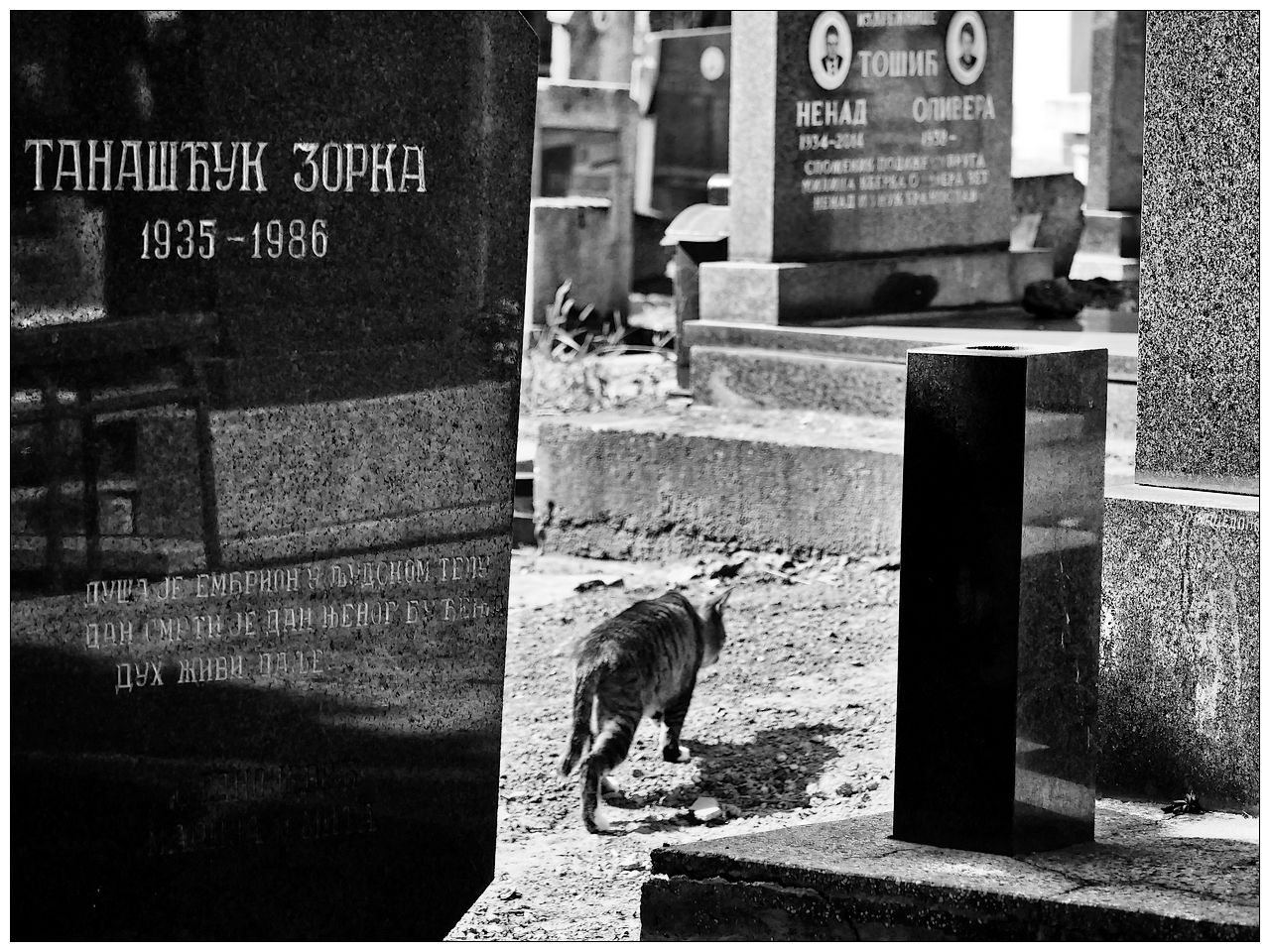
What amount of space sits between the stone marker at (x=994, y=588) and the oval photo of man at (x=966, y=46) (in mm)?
5096

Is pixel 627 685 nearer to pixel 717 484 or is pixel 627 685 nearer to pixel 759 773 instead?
pixel 759 773

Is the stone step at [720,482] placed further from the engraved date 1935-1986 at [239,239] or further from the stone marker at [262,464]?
the engraved date 1935-1986 at [239,239]

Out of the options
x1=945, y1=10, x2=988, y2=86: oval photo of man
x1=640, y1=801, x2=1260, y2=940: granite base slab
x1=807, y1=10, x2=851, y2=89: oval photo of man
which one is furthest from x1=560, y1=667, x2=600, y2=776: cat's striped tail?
x1=945, y1=10, x2=988, y2=86: oval photo of man

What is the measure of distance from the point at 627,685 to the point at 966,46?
4.58 meters

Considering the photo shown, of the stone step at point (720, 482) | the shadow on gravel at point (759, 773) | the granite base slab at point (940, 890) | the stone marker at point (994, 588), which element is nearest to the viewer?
the granite base slab at point (940, 890)

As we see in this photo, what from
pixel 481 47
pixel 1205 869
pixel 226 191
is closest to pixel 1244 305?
pixel 1205 869

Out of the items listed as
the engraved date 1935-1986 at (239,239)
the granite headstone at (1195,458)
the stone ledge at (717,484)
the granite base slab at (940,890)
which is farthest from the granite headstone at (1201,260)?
the stone ledge at (717,484)

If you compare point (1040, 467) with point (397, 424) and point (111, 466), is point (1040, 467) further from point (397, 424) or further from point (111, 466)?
point (111, 466)

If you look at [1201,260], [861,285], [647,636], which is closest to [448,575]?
[647,636]

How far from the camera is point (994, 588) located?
11.1 ft

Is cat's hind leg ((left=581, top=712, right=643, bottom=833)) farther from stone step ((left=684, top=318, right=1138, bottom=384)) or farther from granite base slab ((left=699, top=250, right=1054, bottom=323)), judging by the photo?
granite base slab ((left=699, top=250, right=1054, bottom=323))

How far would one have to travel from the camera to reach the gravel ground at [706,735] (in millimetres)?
4359

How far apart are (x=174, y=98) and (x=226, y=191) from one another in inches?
7.8

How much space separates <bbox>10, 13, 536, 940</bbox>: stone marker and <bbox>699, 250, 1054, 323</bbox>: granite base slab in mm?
3882
